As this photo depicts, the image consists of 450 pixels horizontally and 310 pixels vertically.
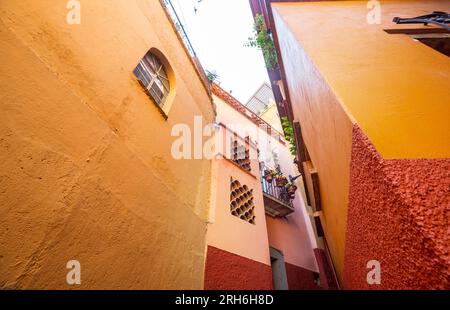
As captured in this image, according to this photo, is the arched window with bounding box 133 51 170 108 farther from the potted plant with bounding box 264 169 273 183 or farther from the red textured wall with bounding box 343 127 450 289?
the potted plant with bounding box 264 169 273 183

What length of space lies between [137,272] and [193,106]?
4155 mm

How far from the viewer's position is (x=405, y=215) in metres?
1.18

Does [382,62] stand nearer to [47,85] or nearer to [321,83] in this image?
[321,83]

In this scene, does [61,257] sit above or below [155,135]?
below

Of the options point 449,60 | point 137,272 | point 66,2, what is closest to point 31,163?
point 137,272

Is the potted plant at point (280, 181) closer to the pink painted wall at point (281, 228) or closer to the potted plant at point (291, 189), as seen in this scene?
the potted plant at point (291, 189)

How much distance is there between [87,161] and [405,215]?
2.77 m

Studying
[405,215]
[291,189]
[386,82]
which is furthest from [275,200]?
[405,215]

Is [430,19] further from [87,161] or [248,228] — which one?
[248,228]

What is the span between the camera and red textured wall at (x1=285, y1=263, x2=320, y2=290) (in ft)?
23.6

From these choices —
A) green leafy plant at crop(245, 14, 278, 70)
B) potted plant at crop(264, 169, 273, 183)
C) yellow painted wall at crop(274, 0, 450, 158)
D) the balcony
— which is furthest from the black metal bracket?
potted plant at crop(264, 169, 273, 183)

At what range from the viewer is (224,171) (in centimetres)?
619

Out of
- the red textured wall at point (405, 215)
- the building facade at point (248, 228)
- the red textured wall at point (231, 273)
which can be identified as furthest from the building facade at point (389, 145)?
the building facade at point (248, 228)

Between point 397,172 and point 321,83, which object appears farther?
point 321,83
